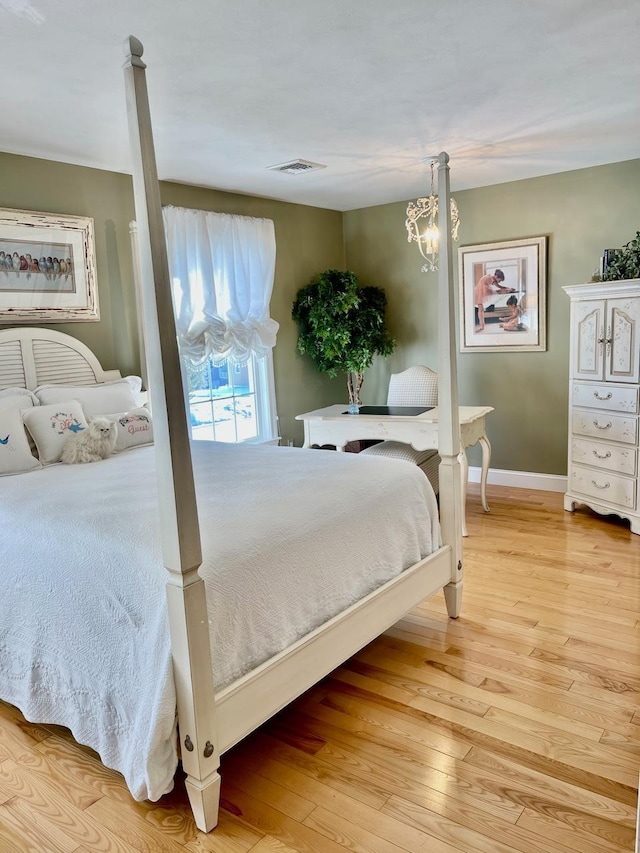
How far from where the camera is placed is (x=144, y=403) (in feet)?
12.5

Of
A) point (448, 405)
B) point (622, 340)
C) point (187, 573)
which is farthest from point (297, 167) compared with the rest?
point (187, 573)

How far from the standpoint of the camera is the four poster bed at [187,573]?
5.41 feet

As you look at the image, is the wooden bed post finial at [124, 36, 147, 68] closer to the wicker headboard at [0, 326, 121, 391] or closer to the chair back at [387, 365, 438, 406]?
the wicker headboard at [0, 326, 121, 391]

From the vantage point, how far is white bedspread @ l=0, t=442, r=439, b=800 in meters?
1.81

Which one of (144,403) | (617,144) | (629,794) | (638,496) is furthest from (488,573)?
(617,144)

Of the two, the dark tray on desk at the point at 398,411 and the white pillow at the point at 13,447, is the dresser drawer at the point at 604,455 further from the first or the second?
the white pillow at the point at 13,447

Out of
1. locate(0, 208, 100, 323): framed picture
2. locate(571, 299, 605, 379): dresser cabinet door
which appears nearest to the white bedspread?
locate(0, 208, 100, 323): framed picture

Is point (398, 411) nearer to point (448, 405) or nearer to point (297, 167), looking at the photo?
point (448, 405)

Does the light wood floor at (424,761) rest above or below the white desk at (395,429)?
below

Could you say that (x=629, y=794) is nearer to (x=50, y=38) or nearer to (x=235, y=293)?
(x=50, y=38)

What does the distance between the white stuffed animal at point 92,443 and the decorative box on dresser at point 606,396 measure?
9.71 ft

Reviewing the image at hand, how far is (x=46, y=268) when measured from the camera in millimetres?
3596

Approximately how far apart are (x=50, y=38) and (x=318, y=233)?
350 centimetres

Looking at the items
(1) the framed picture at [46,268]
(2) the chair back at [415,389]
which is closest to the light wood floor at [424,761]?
(2) the chair back at [415,389]
